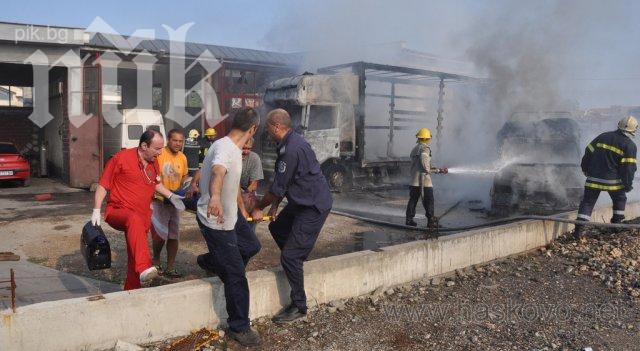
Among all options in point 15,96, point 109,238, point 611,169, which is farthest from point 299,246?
point 15,96

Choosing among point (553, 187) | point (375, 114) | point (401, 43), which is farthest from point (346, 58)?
point (553, 187)

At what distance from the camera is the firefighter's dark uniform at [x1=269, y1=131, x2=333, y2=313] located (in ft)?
12.9

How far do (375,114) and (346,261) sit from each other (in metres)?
9.63

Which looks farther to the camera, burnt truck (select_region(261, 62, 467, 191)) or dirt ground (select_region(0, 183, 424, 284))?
burnt truck (select_region(261, 62, 467, 191))

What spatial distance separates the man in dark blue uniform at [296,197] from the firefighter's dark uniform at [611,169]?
487 cm

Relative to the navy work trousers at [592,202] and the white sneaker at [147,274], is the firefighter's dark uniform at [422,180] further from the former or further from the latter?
the white sneaker at [147,274]

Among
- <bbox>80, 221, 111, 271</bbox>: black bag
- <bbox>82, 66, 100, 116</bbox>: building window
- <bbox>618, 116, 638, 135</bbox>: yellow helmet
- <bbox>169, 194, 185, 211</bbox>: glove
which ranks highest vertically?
<bbox>82, 66, 100, 116</bbox>: building window

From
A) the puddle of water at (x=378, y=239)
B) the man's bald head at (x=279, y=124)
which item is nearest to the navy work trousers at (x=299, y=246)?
the man's bald head at (x=279, y=124)

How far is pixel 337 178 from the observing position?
12.8m

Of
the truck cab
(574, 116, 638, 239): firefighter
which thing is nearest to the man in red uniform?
(574, 116, 638, 239): firefighter

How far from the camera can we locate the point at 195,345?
346 centimetres

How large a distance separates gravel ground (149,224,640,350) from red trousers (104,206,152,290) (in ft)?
2.36

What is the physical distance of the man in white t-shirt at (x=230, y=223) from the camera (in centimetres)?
347

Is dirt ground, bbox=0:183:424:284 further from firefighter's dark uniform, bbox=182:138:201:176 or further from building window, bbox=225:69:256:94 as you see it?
building window, bbox=225:69:256:94
